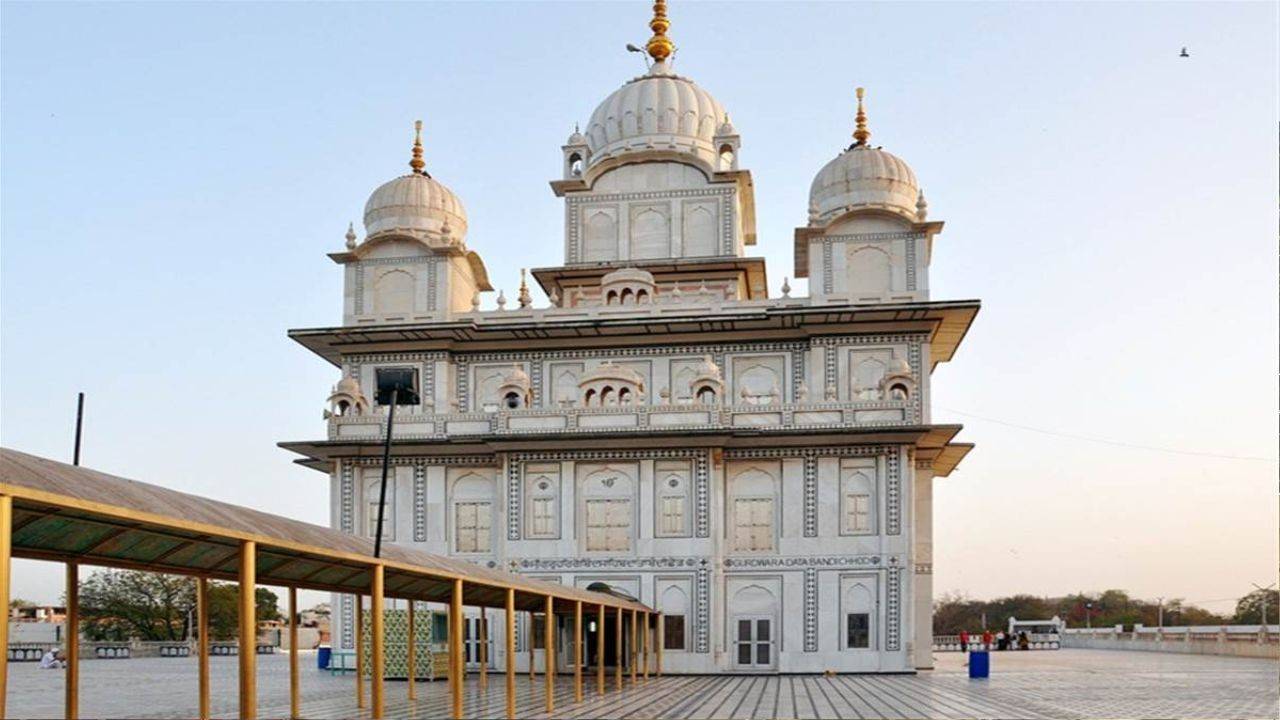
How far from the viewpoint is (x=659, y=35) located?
159ft

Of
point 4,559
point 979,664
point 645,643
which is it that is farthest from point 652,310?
point 4,559

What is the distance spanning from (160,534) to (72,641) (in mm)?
2431

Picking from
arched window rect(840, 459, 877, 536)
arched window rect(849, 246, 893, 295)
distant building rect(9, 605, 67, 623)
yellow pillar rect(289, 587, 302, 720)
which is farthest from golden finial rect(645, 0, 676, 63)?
distant building rect(9, 605, 67, 623)

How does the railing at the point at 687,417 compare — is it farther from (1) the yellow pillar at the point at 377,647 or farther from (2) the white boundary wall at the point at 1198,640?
(1) the yellow pillar at the point at 377,647

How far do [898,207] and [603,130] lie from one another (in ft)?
37.2

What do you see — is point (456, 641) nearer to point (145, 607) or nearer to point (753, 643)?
point (753, 643)

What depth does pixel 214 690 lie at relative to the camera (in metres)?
31.6

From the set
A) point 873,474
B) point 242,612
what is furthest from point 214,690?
point 242,612

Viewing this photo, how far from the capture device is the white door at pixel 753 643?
116ft

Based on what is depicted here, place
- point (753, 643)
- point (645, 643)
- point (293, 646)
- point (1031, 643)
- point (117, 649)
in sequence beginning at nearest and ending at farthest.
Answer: point (293, 646), point (645, 643), point (753, 643), point (117, 649), point (1031, 643)

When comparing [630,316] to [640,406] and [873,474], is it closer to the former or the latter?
[640,406]

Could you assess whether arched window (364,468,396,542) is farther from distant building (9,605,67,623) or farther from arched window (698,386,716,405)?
distant building (9,605,67,623)

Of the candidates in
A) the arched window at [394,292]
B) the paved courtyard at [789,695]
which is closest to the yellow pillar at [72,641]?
the paved courtyard at [789,695]

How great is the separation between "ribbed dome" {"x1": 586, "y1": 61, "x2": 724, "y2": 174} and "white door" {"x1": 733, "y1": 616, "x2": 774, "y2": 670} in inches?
607
